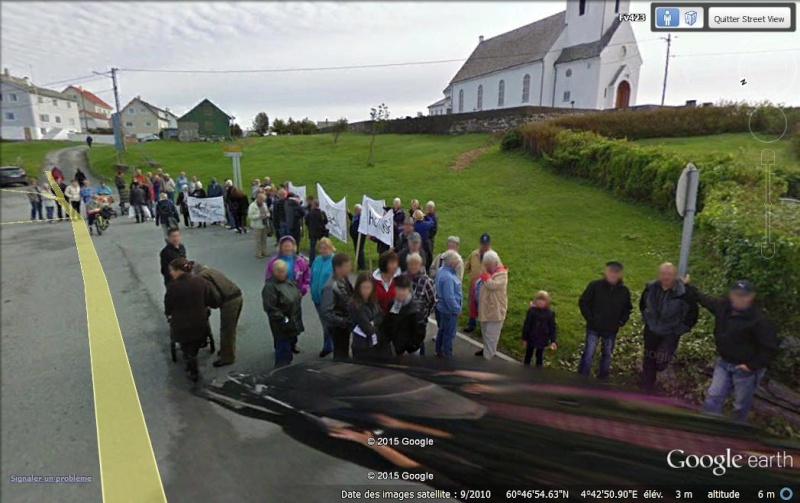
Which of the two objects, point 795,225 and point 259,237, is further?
point 259,237

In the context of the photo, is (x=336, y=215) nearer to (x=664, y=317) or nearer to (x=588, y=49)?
(x=664, y=317)

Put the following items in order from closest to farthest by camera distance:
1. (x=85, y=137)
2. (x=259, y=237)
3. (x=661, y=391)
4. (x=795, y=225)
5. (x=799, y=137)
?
(x=795, y=225) → (x=661, y=391) → (x=799, y=137) → (x=259, y=237) → (x=85, y=137)

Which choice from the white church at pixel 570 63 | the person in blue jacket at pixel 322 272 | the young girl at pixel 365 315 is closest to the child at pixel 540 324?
the young girl at pixel 365 315

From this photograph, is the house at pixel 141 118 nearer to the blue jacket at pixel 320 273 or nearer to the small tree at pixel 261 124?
the small tree at pixel 261 124

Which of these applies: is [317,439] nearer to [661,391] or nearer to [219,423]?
[219,423]

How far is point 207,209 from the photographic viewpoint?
12562 mm

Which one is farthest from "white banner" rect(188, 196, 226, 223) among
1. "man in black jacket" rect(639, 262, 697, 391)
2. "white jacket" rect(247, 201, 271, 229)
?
"man in black jacket" rect(639, 262, 697, 391)

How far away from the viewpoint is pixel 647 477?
10.4 feet

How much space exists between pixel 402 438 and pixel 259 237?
23.3 feet

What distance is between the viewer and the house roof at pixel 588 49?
102 feet

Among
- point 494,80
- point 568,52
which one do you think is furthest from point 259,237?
point 494,80

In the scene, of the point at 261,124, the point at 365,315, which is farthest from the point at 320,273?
the point at 261,124

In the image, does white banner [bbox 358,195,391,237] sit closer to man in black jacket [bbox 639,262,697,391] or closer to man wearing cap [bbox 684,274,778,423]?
man in black jacket [bbox 639,262,697,391]

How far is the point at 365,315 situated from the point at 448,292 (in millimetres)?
1143
